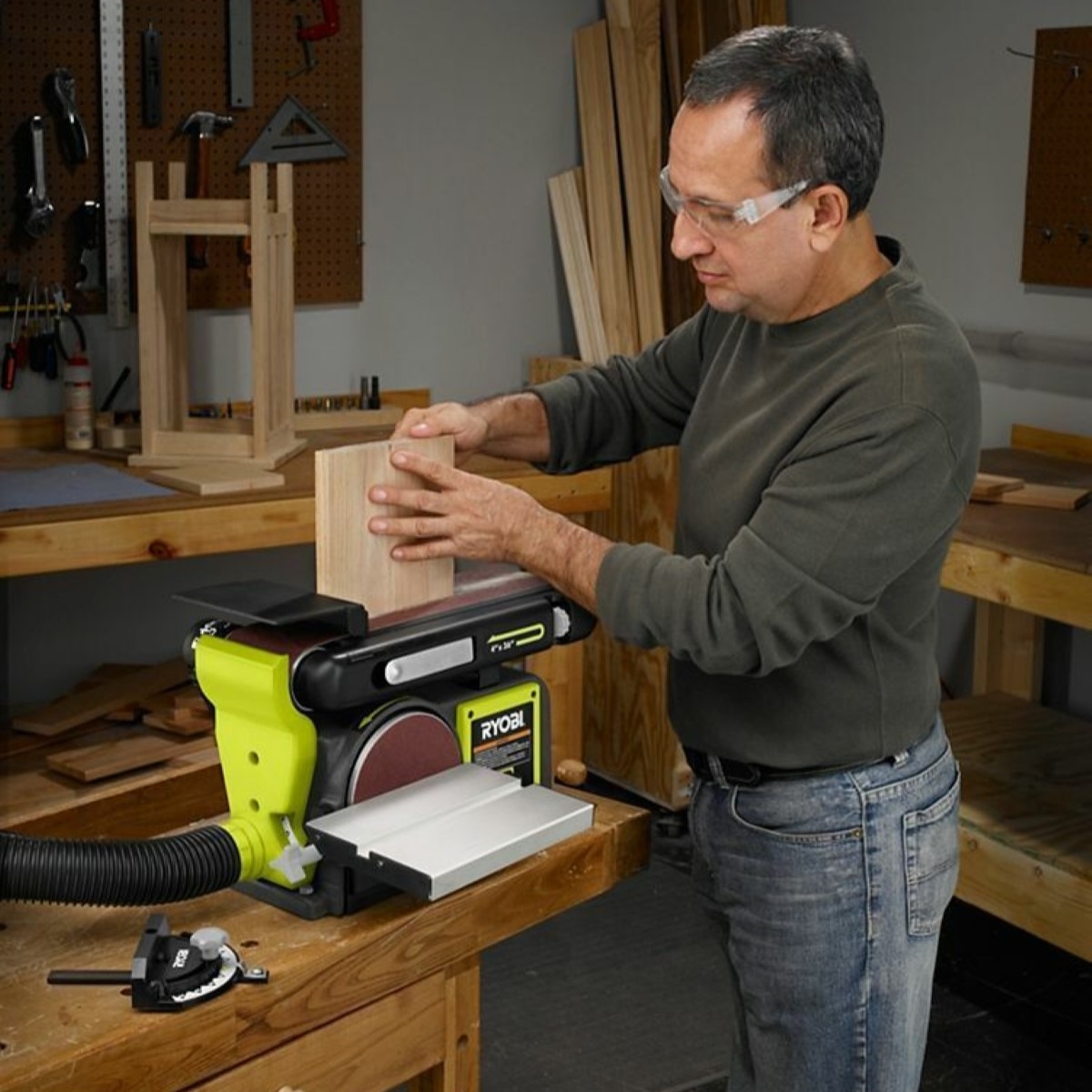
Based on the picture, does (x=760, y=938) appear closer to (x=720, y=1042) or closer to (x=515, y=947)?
(x=720, y=1042)

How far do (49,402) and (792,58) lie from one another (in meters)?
2.37

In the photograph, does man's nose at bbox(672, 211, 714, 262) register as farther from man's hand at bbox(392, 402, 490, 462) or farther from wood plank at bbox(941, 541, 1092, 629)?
wood plank at bbox(941, 541, 1092, 629)

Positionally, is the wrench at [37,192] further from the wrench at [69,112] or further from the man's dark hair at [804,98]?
the man's dark hair at [804,98]

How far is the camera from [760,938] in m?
1.94

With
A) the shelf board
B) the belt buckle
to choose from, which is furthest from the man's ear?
the shelf board

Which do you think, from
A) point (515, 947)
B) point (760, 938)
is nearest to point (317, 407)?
point (515, 947)

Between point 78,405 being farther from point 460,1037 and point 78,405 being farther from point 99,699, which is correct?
point 460,1037

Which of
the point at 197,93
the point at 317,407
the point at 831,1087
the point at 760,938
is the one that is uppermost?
the point at 197,93

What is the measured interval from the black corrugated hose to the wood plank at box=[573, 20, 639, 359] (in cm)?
286

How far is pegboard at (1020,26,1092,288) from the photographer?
3607 mm

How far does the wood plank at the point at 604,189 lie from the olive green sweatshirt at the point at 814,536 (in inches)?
85.0

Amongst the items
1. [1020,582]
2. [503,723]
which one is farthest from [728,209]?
[1020,582]

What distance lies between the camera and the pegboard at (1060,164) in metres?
3.61

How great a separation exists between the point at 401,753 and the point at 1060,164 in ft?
8.72
